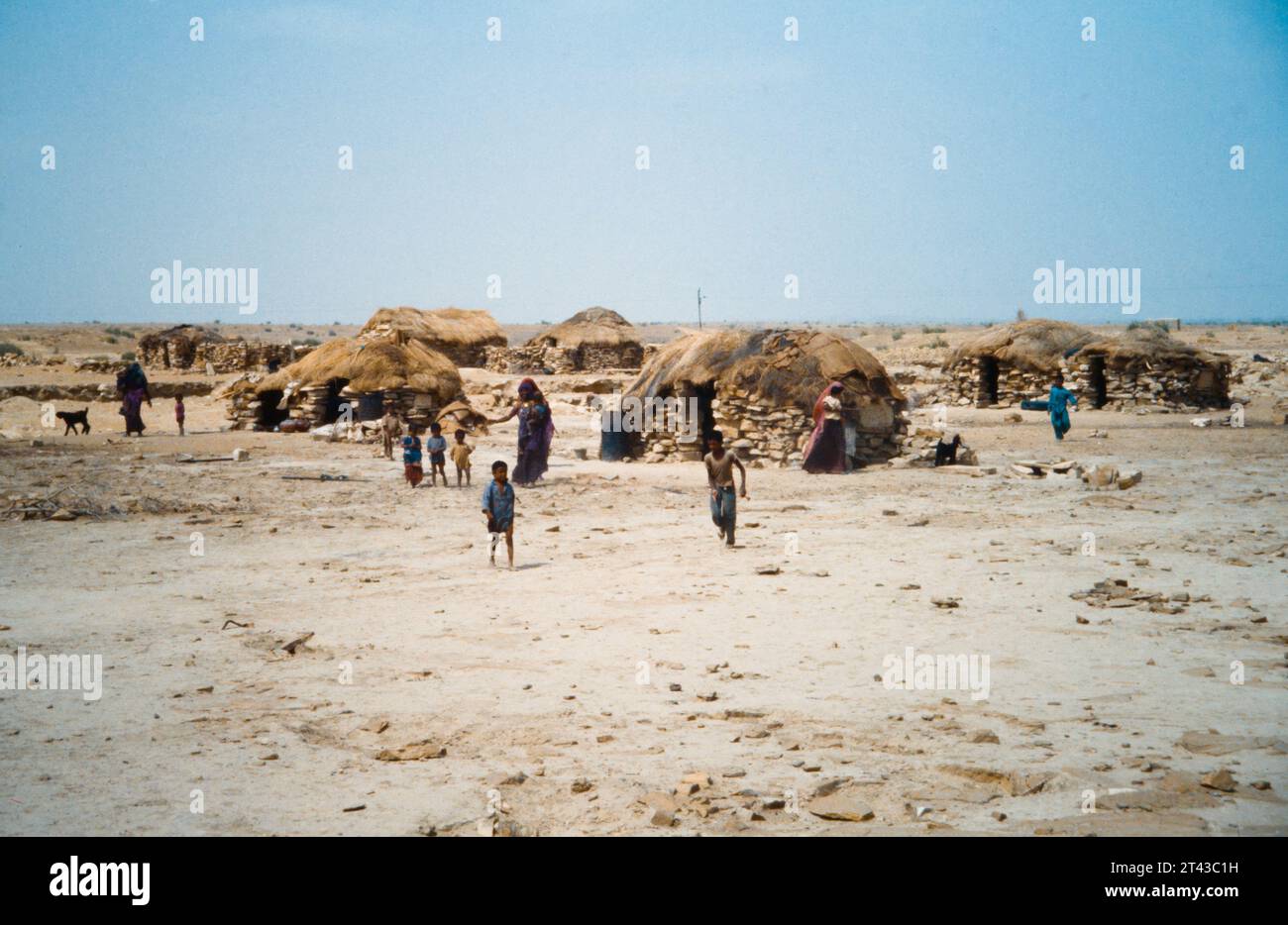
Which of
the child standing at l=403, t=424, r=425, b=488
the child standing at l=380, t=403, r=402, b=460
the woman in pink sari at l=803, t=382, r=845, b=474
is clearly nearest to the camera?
the child standing at l=403, t=424, r=425, b=488

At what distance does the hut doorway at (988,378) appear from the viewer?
32375 millimetres

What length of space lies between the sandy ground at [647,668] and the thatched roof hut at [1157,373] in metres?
14.5

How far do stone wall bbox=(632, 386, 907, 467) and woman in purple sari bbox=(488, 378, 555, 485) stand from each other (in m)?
3.98

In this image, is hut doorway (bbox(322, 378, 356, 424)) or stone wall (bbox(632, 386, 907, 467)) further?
hut doorway (bbox(322, 378, 356, 424))

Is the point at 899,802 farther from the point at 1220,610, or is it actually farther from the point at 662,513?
the point at 662,513

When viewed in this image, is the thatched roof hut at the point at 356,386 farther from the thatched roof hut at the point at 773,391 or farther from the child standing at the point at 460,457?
the child standing at the point at 460,457

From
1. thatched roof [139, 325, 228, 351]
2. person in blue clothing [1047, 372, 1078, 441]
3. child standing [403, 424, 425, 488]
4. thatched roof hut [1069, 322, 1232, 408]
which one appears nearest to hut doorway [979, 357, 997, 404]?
thatched roof hut [1069, 322, 1232, 408]

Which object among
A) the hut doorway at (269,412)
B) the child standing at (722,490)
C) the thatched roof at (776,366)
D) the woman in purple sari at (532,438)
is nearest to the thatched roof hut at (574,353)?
the hut doorway at (269,412)

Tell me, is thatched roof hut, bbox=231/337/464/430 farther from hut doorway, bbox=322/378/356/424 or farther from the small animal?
the small animal

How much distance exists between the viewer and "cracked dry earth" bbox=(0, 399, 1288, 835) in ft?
17.7

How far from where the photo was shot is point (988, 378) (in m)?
32.6

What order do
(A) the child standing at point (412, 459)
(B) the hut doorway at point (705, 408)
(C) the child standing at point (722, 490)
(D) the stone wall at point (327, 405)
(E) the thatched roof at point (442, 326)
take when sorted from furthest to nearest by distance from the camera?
(E) the thatched roof at point (442, 326) → (D) the stone wall at point (327, 405) → (B) the hut doorway at point (705, 408) → (A) the child standing at point (412, 459) → (C) the child standing at point (722, 490)

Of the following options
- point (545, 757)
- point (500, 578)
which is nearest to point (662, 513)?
point (500, 578)

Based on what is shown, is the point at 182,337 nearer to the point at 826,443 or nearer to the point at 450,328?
the point at 450,328
